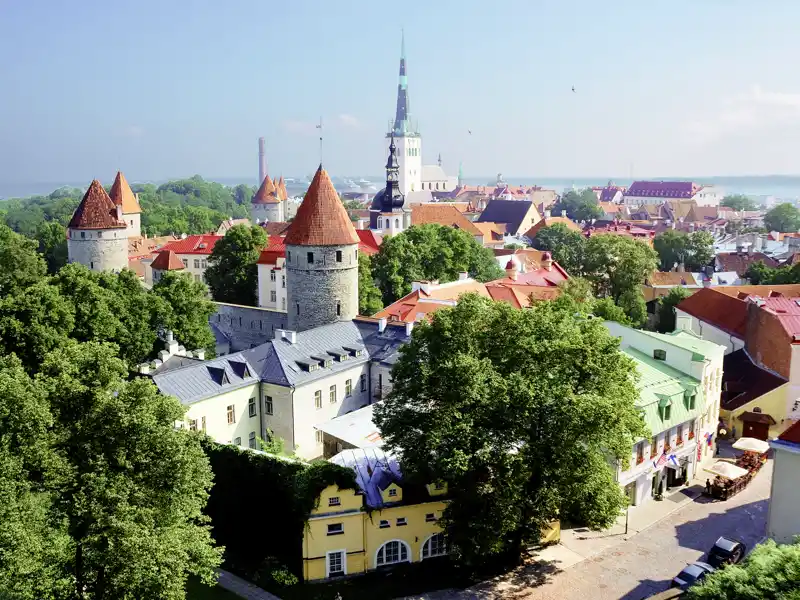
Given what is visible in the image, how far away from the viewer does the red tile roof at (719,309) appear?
4153 centimetres

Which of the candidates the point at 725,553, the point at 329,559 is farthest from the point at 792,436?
the point at 329,559

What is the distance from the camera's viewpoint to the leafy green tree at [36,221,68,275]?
71375 mm

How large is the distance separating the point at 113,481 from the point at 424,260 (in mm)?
38725

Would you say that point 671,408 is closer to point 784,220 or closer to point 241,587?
point 241,587

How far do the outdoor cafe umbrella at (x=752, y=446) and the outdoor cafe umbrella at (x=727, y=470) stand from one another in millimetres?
1861

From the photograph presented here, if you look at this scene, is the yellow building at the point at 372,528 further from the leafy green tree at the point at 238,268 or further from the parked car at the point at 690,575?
the leafy green tree at the point at 238,268

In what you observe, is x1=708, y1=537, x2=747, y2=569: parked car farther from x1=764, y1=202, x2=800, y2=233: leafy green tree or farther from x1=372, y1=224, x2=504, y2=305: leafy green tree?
x1=764, y1=202, x2=800, y2=233: leafy green tree

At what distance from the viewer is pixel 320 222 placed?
39625 millimetres

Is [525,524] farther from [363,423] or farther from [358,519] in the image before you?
[363,423]

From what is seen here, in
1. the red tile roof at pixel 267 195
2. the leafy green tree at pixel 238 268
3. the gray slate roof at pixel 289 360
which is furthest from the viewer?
the red tile roof at pixel 267 195

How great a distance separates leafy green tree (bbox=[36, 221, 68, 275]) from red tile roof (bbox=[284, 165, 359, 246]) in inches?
1515

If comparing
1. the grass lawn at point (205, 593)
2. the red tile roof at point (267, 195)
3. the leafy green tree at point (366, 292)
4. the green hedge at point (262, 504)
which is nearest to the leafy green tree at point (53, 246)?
the leafy green tree at point (366, 292)

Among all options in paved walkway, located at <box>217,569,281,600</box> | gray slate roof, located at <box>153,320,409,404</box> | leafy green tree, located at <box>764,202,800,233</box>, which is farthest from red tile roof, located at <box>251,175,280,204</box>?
paved walkway, located at <box>217,569,281,600</box>

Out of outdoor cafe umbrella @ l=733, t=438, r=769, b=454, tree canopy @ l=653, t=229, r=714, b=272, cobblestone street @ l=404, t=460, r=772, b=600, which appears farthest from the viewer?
tree canopy @ l=653, t=229, r=714, b=272
